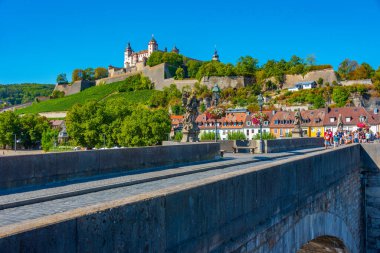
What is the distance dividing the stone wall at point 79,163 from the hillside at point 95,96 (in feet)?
391

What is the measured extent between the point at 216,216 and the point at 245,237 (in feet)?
3.40

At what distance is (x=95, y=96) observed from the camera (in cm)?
15075

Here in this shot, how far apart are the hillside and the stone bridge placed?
408 feet

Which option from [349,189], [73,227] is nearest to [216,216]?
[73,227]

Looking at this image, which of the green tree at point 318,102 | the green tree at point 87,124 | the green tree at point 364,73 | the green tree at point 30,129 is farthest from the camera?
the green tree at point 364,73

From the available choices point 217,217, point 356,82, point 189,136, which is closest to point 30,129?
point 356,82

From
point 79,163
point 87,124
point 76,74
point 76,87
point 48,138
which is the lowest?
point 79,163

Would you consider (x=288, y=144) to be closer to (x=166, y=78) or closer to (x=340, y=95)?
(x=340, y=95)

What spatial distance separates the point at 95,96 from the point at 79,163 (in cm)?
14217

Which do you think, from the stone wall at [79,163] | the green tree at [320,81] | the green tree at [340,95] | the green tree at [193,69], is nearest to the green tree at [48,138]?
the green tree at [340,95]

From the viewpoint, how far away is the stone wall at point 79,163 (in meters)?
10.5

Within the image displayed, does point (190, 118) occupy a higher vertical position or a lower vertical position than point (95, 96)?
lower

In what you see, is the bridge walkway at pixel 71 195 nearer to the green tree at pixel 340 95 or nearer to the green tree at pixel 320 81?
the green tree at pixel 340 95

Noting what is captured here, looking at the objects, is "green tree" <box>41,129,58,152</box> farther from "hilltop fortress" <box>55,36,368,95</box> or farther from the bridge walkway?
the bridge walkway
